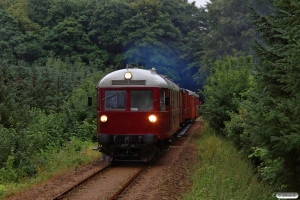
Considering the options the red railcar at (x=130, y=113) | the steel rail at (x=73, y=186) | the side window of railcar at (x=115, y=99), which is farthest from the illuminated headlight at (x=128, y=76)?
the steel rail at (x=73, y=186)

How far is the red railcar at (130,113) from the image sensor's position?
1500 cm

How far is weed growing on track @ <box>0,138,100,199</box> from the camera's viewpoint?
11.6 meters

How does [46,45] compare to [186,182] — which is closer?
[186,182]

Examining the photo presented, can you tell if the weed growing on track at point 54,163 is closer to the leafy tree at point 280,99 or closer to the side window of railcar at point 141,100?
the side window of railcar at point 141,100

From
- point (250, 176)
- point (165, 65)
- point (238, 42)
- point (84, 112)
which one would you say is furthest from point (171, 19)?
point (250, 176)

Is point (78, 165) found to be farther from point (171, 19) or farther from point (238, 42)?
point (171, 19)

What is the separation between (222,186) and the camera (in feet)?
31.6

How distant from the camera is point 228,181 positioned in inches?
389

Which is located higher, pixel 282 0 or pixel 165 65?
pixel 165 65

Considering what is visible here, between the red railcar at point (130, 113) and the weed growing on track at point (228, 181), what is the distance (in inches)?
79.0

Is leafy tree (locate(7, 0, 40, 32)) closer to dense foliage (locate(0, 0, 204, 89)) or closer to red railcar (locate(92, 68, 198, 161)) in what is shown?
dense foliage (locate(0, 0, 204, 89))

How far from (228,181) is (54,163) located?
7197 mm

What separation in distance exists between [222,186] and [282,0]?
4438 millimetres

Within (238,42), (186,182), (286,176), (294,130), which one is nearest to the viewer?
(294,130)
